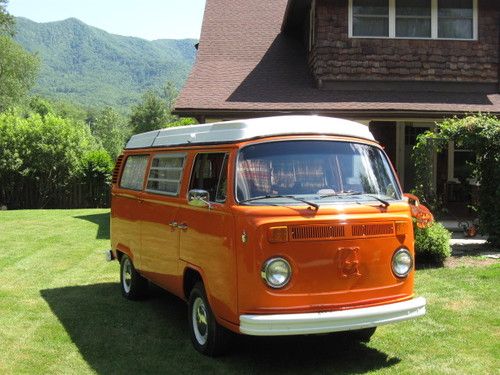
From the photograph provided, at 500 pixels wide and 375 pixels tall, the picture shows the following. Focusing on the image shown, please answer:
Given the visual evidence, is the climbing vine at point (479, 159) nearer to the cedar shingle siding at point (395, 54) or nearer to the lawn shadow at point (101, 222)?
the cedar shingle siding at point (395, 54)

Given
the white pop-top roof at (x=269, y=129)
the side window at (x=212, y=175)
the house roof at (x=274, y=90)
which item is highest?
the house roof at (x=274, y=90)

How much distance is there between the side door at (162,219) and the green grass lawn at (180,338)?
2.17ft

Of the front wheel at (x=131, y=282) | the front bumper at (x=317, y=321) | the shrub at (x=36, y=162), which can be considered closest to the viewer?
the front bumper at (x=317, y=321)

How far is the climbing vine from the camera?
37.0ft

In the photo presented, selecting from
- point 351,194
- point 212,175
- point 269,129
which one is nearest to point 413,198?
point 351,194

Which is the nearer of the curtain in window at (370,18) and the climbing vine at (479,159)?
the climbing vine at (479,159)

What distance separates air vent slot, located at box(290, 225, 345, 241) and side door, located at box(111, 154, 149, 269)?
9.94 ft

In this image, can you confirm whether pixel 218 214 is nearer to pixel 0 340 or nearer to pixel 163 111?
pixel 0 340

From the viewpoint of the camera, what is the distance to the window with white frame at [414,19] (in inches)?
622

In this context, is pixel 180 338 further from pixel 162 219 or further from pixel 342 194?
pixel 342 194

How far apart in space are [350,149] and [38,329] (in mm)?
4014

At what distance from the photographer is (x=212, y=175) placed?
229 inches

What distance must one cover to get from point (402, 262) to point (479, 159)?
6899mm

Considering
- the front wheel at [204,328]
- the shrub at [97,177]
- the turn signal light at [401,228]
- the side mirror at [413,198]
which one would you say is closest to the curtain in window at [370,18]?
the side mirror at [413,198]
